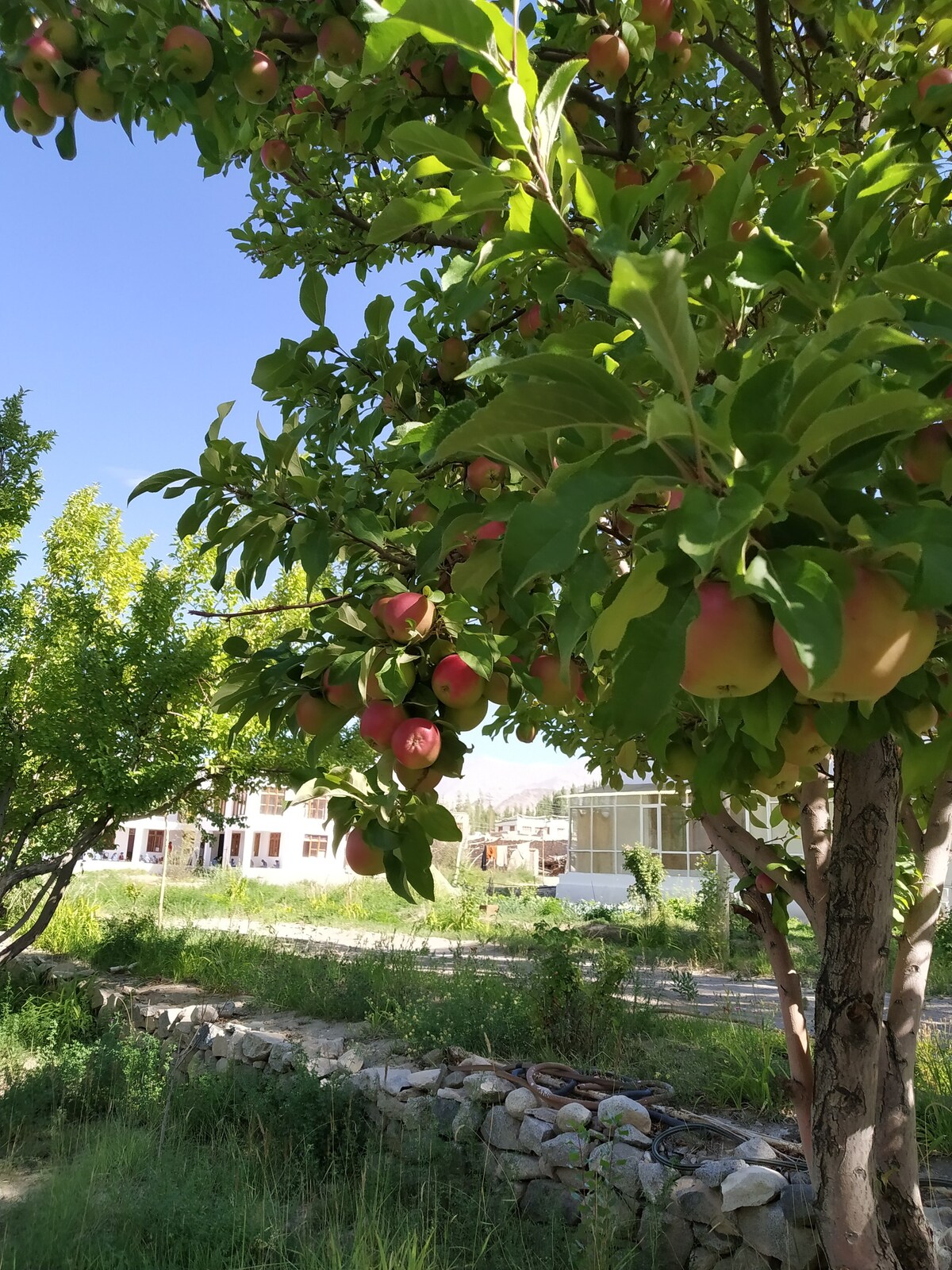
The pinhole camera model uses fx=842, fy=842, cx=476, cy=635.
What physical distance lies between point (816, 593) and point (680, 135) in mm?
1923

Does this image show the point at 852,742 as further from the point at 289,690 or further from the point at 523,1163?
the point at 523,1163

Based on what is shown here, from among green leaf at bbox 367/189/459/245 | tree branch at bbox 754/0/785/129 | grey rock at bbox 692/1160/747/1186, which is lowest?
grey rock at bbox 692/1160/747/1186

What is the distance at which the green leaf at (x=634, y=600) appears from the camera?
2.28 feet

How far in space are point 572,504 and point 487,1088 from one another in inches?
167

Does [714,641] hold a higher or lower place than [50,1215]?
higher

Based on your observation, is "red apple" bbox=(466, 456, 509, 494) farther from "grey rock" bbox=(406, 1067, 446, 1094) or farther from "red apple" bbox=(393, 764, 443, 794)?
"grey rock" bbox=(406, 1067, 446, 1094)

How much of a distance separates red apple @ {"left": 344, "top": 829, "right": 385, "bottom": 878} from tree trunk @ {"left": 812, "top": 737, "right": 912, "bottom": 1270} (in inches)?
47.0

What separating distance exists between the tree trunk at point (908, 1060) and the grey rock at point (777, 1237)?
69 centimetres

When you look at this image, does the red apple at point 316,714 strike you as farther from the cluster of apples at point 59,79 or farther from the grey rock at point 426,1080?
the grey rock at point 426,1080

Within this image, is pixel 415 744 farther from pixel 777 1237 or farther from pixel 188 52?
pixel 777 1237

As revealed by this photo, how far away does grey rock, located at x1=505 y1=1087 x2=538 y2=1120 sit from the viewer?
3980 millimetres

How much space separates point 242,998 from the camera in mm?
7254

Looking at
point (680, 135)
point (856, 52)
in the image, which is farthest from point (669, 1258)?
point (856, 52)

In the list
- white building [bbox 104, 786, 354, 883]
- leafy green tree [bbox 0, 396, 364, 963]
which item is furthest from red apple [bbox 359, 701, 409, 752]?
white building [bbox 104, 786, 354, 883]
